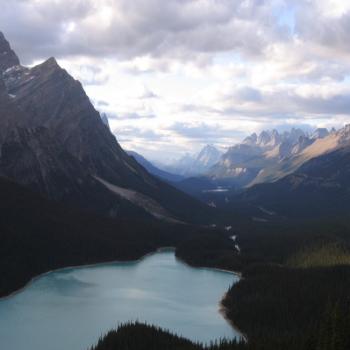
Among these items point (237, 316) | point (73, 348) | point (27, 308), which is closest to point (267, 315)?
point (237, 316)

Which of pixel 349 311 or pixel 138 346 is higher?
pixel 349 311

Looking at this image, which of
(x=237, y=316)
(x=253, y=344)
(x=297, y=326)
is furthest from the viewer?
(x=237, y=316)

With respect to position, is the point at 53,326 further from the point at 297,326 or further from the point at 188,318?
the point at 297,326

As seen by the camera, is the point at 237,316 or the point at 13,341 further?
the point at 237,316

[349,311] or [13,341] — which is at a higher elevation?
[349,311]

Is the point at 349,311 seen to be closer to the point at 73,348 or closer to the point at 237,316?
the point at 237,316

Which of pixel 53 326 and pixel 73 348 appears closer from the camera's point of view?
pixel 73 348

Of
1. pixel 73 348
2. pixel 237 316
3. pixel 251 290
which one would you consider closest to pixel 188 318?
pixel 237 316

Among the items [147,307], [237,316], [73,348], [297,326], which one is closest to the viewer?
[73,348]

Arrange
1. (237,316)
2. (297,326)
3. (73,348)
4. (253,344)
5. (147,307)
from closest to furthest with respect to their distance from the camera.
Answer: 1. (253,344)
2. (73,348)
3. (297,326)
4. (237,316)
5. (147,307)
